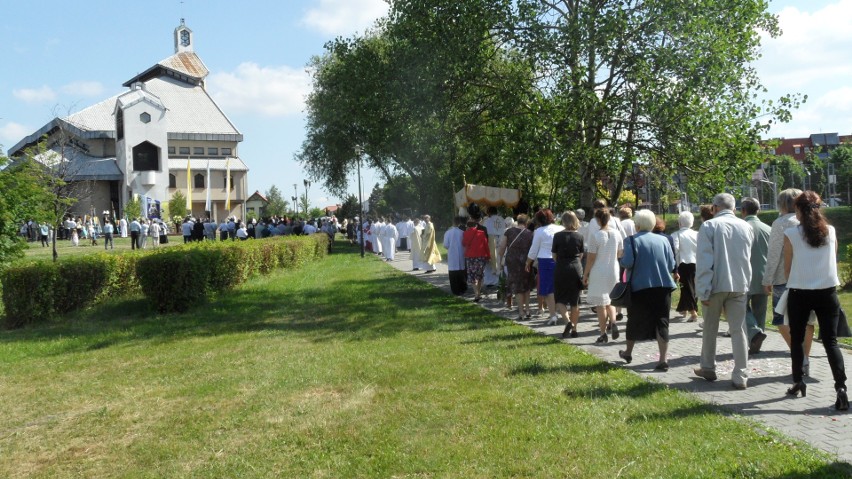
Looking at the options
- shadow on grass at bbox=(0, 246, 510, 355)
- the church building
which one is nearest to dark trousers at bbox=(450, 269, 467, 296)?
shadow on grass at bbox=(0, 246, 510, 355)

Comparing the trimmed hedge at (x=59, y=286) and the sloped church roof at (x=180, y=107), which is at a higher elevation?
the sloped church roof at (x=180, y=107)

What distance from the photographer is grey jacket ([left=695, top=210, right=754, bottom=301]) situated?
693cm

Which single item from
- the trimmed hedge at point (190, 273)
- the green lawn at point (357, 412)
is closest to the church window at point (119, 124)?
the trimmed hedge at point (190, 273)

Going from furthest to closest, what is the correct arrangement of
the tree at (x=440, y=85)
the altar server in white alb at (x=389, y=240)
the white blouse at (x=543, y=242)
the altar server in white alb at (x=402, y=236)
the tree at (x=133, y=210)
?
the tree at (x=133, y=210), the altar server in white alb at (x=402, y=236), the altar server in white alb at (x=389, y=240), the tree at (x=440, y=85), the white blouse at (x=543, y=242)

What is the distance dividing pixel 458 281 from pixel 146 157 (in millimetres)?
58565

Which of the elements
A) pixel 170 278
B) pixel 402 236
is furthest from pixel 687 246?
pixel 402 236

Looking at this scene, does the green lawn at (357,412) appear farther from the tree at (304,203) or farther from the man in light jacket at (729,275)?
the tree at (304,203)

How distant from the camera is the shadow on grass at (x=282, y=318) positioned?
11.6 m

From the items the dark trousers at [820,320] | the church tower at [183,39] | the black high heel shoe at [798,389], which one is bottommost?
the black high heel shoe at [798,389]

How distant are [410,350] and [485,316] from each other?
3.57 meters

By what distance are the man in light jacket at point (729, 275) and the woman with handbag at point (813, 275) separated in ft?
1.91

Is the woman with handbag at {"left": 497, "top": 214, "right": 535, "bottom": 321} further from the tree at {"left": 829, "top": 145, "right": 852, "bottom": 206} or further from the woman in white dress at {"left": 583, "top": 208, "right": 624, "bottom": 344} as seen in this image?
the tree at {"left": 829, "top": 145, "right": 852, "bottom": 206}

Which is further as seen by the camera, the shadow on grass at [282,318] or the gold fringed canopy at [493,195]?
the gold fringed canopy at [493,195]

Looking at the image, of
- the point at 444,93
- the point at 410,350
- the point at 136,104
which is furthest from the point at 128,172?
the point at 410,350
